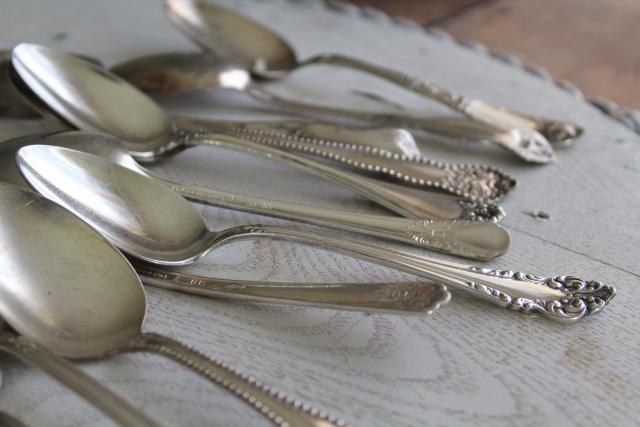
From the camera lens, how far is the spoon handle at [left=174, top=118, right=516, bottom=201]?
0.50m

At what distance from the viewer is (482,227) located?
0.45m

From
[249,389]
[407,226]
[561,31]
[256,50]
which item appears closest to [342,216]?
[407,226]

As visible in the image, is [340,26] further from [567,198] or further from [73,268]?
[73,268]

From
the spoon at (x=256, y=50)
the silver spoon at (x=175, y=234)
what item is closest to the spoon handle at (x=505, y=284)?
the silver spoon at (x=175, y=234)

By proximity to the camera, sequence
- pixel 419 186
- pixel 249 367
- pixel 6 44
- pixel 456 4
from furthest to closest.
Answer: pixel 456 4 < pixel 6 44 < pixel 419 186 < pixel 249 367

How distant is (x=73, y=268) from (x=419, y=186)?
0.79ft

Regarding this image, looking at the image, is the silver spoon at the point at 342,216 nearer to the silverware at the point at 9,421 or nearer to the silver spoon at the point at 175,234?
the silver spoon at the point at 175,234

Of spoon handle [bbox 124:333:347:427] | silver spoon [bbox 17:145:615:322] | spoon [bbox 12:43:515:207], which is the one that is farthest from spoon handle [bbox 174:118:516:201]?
spoon handle [bbox 124:333:347:427]

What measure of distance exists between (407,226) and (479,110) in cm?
21

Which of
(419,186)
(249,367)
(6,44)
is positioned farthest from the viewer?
(6,44)

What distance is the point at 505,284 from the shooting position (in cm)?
40

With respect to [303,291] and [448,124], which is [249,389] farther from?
[448,124]

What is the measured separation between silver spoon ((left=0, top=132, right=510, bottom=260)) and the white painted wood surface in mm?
12

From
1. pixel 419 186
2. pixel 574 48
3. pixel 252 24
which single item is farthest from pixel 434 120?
pixel 574 48
